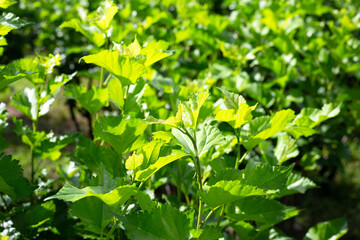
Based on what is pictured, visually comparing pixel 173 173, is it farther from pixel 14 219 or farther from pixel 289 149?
pixel 14 219

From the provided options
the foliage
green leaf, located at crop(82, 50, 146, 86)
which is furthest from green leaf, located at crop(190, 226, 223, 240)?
green leaf, located at crop(82, 50, 146, 86)

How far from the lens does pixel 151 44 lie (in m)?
1.20

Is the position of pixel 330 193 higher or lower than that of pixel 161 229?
lower

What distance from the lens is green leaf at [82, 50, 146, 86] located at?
108 centimetres

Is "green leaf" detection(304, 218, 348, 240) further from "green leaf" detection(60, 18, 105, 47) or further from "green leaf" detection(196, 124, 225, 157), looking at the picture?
"green leaf" detection(60, 18, 105, 47)

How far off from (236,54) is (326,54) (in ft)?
2.14

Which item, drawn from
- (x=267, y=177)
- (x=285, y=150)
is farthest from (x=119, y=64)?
(x=285, y=150)

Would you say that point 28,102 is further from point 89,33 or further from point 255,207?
point 255,207

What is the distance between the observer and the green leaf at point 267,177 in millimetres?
1044

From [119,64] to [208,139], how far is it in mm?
324

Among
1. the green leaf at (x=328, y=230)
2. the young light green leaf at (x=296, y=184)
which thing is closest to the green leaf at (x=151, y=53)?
the young light green leaf at (x=296, y=184)

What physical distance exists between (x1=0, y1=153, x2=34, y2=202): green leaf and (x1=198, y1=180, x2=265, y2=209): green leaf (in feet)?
1.82

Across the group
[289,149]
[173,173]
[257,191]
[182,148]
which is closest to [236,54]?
[289,149]

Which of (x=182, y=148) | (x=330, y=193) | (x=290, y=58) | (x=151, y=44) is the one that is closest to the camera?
(x=182, y=148)
